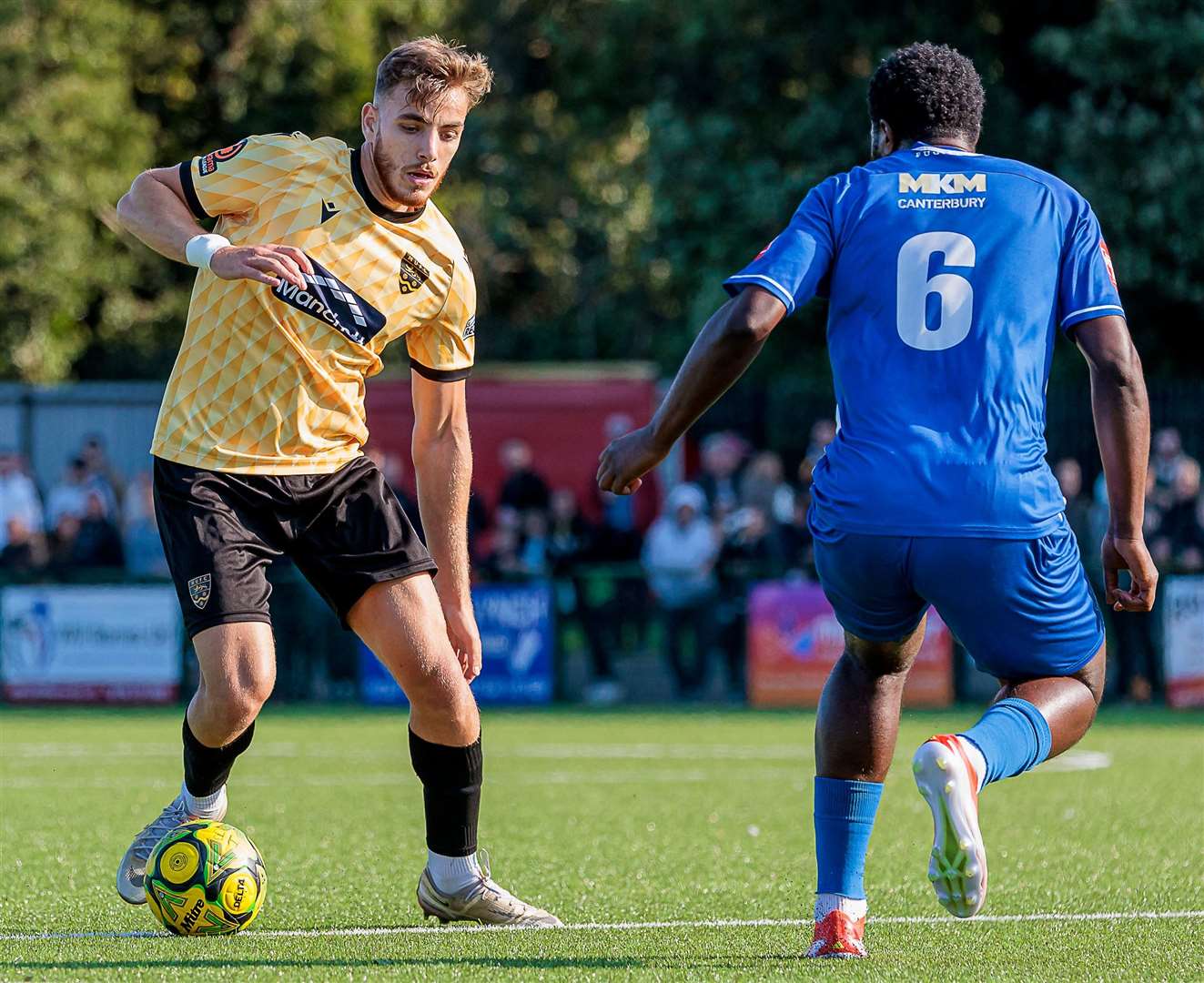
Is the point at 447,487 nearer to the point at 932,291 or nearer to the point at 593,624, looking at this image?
the point at 932,291

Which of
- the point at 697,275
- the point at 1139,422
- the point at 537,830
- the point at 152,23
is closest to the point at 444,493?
the point at 1139,422

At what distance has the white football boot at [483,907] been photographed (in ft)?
18.7

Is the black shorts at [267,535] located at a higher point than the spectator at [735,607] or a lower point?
higher

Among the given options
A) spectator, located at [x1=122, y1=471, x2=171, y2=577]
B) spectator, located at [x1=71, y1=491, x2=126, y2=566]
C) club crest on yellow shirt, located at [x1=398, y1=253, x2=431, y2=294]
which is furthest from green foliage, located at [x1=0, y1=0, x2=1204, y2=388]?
club crest on yellow shirt, located at [x1=398, y1=253, x2=431, y2=294]

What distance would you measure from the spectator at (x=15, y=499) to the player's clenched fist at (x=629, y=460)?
14.6 m

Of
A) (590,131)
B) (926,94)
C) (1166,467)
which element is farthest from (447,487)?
(590,131)

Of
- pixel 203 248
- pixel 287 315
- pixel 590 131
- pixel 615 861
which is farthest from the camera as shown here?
pixel 590 131

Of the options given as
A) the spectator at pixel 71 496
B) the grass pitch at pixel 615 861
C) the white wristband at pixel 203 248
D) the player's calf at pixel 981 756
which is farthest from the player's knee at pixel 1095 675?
the spectator at pixel 71 496

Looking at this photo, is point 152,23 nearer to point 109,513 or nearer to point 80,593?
point 109,513

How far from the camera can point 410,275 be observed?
18.6ft

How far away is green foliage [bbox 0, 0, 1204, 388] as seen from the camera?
69.3 feet

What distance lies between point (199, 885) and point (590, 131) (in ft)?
84.2

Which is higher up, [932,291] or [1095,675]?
[932,291]

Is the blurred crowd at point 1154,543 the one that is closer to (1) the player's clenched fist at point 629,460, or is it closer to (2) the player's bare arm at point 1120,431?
(2) the player's bare arm at point 1120,431
